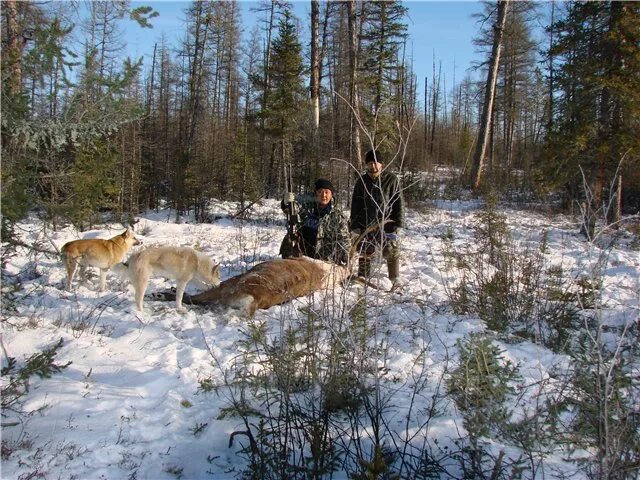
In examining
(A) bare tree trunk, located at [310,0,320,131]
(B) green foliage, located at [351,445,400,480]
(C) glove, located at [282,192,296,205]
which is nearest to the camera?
(B) green foliage, located at [351,445,400,480]

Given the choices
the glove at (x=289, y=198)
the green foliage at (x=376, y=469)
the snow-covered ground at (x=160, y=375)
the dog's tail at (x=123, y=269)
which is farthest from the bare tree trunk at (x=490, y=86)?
the green foliage at (x=376, y=469)

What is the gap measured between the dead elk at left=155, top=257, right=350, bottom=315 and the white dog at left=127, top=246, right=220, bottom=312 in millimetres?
265

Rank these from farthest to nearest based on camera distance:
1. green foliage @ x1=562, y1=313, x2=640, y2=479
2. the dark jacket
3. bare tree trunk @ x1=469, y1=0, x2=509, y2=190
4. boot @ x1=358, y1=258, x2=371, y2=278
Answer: bare tree trunk @ x1=469, y1=0, x2=509, y2=190
the dark jacket
boot @ x1=358, y1=258, x2=371, y2=278
green foliage @ x1=562, y1=313, x2=640, y2=479

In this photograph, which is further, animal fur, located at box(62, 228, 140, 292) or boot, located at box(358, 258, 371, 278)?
animal fur, located at box(62, 228, 140, 292)

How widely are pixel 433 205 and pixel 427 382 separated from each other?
601 inches

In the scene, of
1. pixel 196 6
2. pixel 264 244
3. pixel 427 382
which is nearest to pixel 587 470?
pixel 427 382

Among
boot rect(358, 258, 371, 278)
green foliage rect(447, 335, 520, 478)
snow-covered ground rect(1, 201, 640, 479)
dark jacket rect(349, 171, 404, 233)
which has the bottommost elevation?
snow-covered ground rect(1, 201, 640, 479)

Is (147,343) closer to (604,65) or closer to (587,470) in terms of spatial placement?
(587,470)

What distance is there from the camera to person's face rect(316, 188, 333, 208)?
6.76 meters

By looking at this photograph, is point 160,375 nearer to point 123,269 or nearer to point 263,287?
point 263,287

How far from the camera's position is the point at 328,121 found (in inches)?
874

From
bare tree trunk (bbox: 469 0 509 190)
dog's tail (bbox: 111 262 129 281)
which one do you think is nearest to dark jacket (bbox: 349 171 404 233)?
dog's tail (bbox: 111 262 129 281)

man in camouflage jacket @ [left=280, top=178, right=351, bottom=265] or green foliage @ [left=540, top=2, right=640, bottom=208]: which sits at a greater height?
green foliage @ [left=540, top=2, right=640, bottom=208]

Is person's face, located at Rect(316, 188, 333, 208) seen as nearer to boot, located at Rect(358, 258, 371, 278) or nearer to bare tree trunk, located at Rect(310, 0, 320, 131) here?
boot, located at Rect(358, 258, 371, 278)
